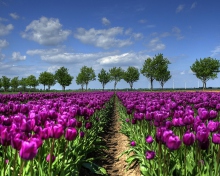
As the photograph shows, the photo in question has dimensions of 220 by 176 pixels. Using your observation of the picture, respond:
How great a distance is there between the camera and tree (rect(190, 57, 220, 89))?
233 ft

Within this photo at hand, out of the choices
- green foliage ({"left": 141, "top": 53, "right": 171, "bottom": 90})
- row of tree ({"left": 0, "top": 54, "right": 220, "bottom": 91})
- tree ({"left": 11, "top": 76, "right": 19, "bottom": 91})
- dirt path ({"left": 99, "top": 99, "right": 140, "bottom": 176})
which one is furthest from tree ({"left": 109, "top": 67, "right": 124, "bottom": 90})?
dirt path ({"left": 99, "top": 99, "right": 140, "bottom": 176})

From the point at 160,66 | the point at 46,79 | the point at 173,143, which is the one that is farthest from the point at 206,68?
the point at 173,143

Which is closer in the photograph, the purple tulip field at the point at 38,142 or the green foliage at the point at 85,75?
the purple tulip field at the point at 38,142

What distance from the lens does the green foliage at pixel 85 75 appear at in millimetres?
97375

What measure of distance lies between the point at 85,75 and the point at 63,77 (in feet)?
35.5

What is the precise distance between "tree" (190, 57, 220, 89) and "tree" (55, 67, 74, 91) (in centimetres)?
4756

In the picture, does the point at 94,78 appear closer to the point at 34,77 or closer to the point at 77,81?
the point at 77,81

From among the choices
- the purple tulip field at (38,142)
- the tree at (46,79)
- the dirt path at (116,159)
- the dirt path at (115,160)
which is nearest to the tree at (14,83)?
the tree at (46,79)

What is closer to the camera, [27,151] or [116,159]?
[27,151]

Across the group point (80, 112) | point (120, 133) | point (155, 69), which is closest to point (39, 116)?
point (80, 112)

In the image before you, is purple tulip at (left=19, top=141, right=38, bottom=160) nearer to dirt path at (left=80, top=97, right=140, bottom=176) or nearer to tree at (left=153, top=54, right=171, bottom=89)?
dirt path at (left=80, top=97, right=140, bottom=176)

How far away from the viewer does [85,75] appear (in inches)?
3848

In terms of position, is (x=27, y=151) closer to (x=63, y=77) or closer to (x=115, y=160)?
(x=115, y=160)

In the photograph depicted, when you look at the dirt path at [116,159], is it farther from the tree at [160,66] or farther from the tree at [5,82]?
the tree at [5,82]
